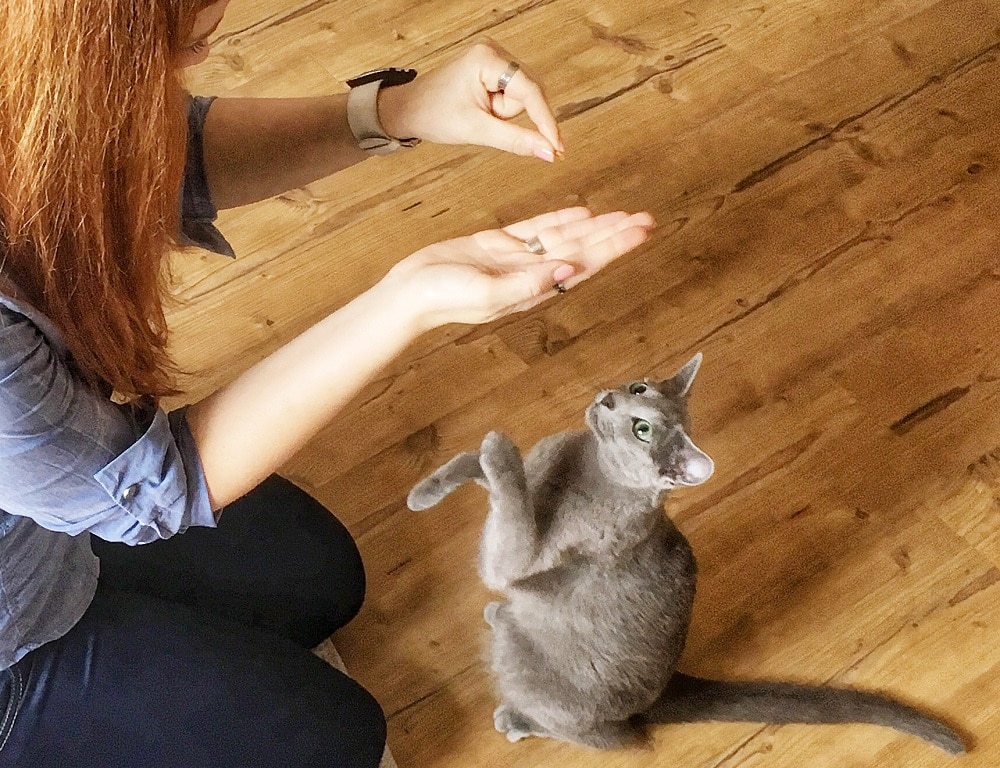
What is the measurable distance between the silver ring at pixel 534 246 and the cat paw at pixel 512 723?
57 cm

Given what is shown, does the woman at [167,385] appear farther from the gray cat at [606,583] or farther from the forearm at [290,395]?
the gray cat at [606,583]

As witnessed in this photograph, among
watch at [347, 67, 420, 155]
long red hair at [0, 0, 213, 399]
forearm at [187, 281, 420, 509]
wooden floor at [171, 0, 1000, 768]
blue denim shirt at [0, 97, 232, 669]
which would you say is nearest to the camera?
long red hair at [0, 0, 213, 399]

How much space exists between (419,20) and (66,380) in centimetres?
132

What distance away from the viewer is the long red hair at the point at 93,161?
564 mm

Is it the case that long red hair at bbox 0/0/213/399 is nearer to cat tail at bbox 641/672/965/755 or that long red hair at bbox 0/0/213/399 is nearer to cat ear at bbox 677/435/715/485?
cat ear at bbox 677/435/715/485

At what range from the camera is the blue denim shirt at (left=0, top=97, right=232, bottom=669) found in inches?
26.2

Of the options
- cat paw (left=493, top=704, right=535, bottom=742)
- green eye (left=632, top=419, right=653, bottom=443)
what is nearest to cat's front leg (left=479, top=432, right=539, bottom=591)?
green eye (left=632, top=419, right=653, bottom=443)

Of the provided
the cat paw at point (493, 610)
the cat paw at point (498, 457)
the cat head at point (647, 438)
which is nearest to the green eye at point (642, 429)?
the cat head at point (647, 438)

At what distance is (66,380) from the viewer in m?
0.70

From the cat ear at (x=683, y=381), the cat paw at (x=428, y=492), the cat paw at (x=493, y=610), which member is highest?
the cat ear at (x=683, y=381)

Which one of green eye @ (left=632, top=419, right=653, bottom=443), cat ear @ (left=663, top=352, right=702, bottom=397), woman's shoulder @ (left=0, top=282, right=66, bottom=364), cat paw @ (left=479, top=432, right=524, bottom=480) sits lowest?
cat paw @ (left=479, top=432, right=524, bottom=480)

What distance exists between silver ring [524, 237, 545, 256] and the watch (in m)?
0.28

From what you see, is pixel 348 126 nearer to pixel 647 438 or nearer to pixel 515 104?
pixel 515 104

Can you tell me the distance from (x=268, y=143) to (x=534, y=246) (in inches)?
15.5
